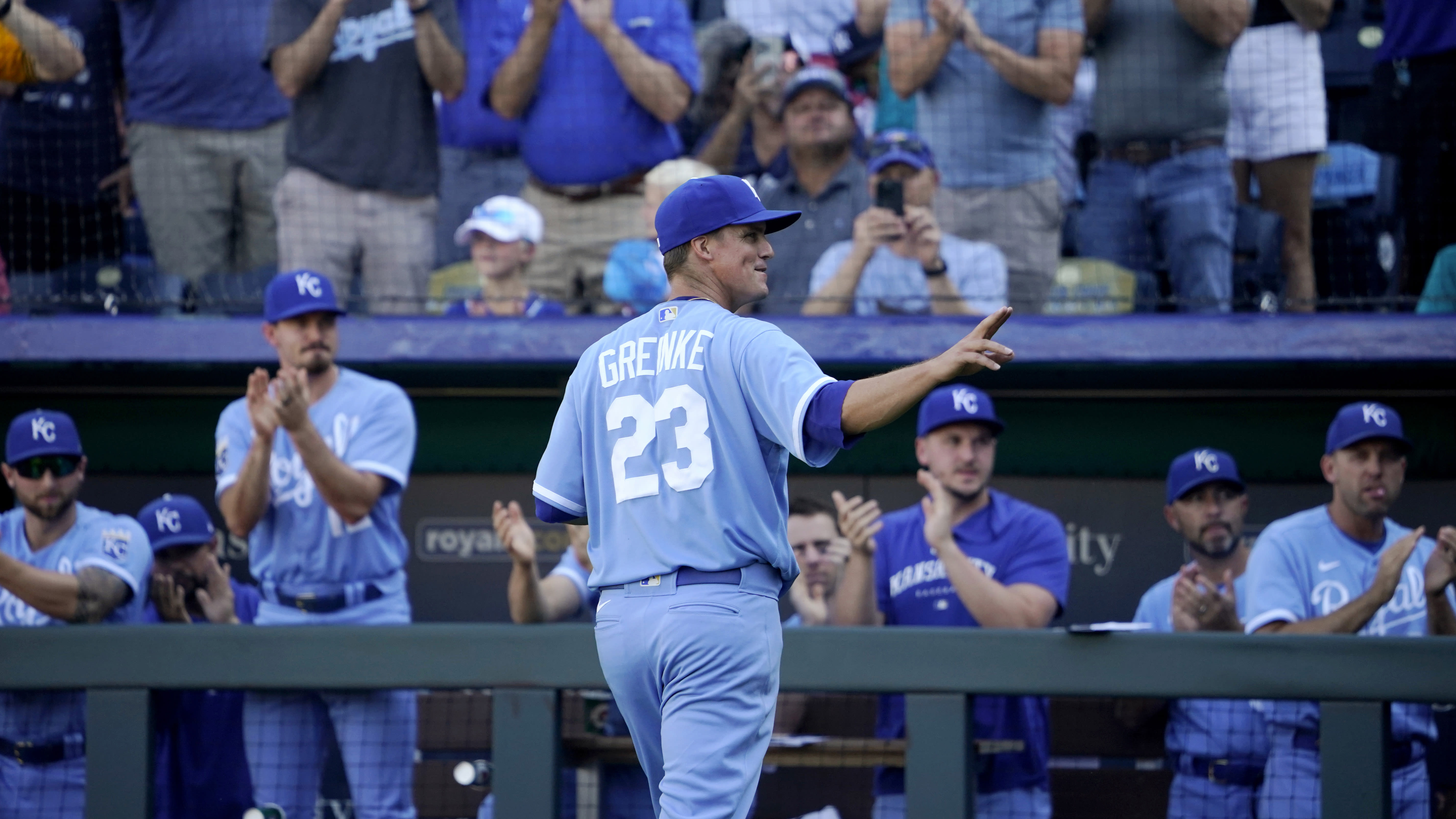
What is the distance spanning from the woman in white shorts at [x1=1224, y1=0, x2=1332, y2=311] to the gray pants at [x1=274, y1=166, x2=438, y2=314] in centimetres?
347

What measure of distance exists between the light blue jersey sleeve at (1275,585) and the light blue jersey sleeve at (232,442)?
330 cm

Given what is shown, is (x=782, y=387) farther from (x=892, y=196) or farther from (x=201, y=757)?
(x=892, y=196)

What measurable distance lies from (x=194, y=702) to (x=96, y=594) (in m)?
0.48

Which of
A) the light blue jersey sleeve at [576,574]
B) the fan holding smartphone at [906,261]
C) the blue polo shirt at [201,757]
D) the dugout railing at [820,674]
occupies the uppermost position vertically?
the fan holding smartphone at [906,261]

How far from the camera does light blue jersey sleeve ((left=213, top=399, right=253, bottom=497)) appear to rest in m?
4.93

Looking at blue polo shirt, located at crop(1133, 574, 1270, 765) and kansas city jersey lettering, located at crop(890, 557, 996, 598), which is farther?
kansas city jersey lettering, located at crop(890, 557, 996, 598)

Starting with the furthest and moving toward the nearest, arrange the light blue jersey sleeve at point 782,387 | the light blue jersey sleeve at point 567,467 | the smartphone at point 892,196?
the smartphone at point 892,196, the light blue jersey sleeve at point 567,467, the light blue jersey sleeve at point 782,387

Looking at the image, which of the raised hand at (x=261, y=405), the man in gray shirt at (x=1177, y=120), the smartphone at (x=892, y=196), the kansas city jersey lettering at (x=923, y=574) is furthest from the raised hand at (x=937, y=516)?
the raised hand at (x=261, y=405)

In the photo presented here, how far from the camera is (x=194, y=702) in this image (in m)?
4.75

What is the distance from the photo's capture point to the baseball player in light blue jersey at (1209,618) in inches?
172

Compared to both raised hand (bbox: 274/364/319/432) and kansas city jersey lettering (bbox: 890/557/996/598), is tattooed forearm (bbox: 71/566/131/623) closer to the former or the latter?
raised hand (bbox: 274/364/319/432)

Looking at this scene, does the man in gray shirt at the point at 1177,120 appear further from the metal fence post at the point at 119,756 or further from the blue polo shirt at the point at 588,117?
the metal fence post at the point at 119,756

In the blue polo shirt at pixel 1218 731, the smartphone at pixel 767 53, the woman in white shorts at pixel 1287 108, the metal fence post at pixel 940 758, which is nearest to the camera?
the metal fence post at pixel 940 758

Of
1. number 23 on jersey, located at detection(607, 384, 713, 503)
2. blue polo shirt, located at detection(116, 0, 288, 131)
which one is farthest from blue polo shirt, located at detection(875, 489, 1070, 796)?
blue polo shirt, located at detection(116, 0, 288, 131)
